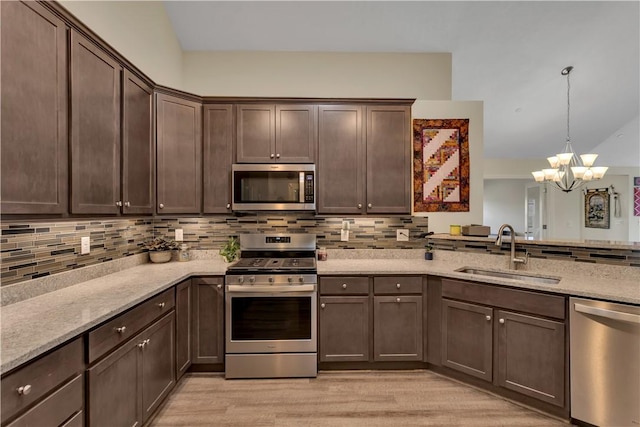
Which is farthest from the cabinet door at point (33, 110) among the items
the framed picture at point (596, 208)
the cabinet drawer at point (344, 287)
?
the framed picture at point (596, 208)

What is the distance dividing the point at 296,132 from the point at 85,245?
2.03 metres

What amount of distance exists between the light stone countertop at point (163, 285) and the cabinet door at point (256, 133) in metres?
1.16

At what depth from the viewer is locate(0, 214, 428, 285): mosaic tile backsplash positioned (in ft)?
6.00

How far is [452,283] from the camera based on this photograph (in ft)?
8.20

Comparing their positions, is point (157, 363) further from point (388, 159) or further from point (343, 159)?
point (388, 159)

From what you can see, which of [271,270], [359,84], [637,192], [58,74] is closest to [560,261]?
[271,270]

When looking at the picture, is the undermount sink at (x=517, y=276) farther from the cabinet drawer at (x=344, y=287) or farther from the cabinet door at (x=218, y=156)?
the cabinet door at (x=218, y=156)

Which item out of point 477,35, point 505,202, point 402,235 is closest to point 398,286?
point 402,235

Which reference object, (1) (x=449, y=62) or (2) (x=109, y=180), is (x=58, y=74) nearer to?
(2) (x=109, y=180)

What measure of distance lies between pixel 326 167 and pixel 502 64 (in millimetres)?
3367

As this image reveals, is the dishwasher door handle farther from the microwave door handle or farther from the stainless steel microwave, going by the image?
the microwave door handle

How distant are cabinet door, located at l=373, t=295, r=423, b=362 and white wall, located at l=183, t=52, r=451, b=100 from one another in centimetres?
239

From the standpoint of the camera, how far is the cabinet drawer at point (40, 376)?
3.36ft

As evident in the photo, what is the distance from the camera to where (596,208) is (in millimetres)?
7555
